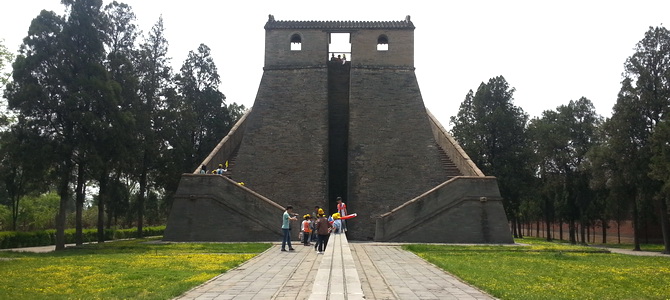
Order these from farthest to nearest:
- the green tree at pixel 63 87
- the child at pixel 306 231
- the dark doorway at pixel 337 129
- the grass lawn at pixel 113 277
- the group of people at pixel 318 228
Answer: the dark doorway at pixel 337 129 → the green tree at pixel 63 87 → the child at pixel 306 231 → the group of people at pixel 318 228 → the grass lawn at pixel 113 277

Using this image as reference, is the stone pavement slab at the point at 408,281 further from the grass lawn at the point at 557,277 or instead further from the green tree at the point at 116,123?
the green tree at the point at 116,123

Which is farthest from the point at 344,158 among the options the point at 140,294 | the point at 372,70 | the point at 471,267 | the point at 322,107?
the point at 140,294

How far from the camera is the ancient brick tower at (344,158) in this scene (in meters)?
21.0

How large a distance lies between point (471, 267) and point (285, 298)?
5.49 metres

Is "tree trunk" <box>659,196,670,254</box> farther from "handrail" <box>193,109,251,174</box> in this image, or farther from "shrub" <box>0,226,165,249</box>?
"shrub" <box>0,226,165,249</box>

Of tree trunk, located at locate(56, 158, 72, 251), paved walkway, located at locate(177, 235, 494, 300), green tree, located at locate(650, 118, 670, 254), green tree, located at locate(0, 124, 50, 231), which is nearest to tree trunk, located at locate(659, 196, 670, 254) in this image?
green tree, located at locate(650, 118, 670, 254)

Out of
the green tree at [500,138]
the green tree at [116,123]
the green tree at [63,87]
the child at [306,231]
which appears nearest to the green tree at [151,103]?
the green tree at [116,123]

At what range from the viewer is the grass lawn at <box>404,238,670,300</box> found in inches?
323

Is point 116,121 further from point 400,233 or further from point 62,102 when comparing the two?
point 400,233

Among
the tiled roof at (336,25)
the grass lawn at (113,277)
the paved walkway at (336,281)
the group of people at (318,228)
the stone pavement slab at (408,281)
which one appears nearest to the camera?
the paved walkway at (336,281)

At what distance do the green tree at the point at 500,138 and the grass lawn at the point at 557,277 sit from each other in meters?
22.2

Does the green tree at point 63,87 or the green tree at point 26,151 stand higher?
the green tree at point 63,87

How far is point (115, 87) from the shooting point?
20125 millimetres

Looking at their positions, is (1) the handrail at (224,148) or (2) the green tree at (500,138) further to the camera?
(2) the green tree at (500,138)
